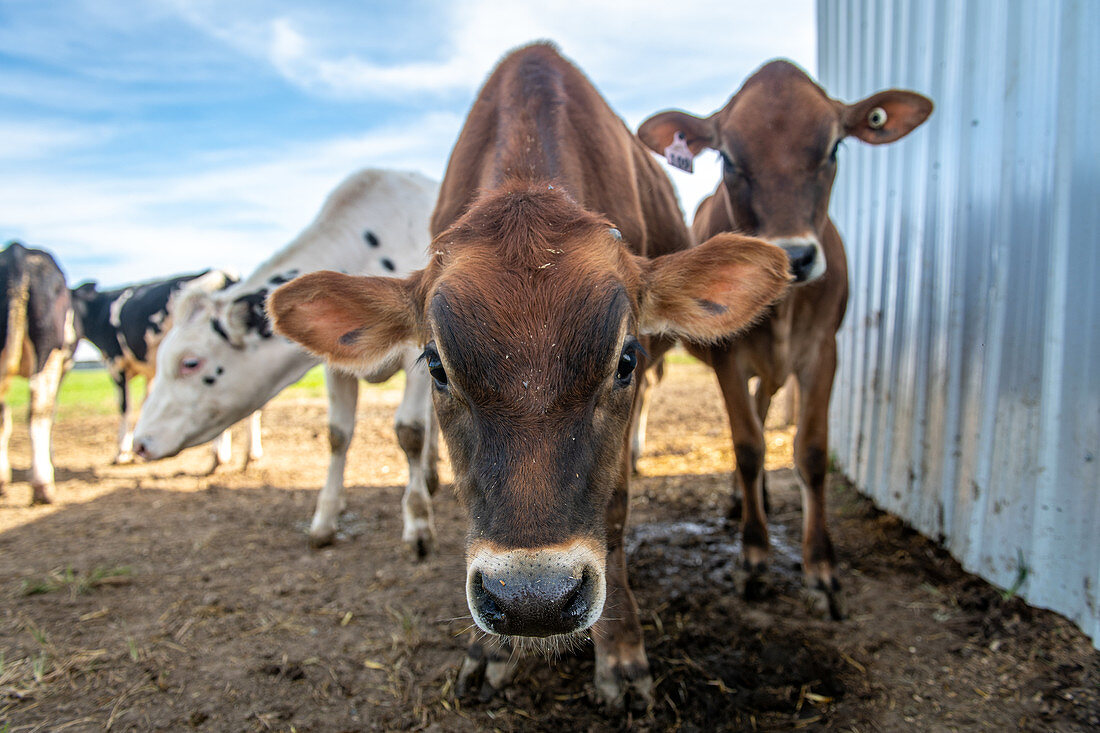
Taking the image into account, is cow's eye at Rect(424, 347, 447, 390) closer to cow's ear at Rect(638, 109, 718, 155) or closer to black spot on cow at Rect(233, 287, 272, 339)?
cow's ear at Rect(638, 109, 718, 155)

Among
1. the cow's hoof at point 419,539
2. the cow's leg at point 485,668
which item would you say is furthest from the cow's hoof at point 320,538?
A: the cow's leg at point 485,668

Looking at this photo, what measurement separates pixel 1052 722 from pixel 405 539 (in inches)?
130

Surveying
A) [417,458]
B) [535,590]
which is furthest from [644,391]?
[535,590]

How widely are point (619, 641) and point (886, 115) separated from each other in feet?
10.2

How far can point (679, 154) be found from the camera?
3969 mm

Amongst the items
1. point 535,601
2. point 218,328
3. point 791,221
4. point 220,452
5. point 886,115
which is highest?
point 886,115

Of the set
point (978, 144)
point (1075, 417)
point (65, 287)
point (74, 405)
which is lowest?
point (74, 405)

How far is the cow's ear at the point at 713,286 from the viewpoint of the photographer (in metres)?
2.33

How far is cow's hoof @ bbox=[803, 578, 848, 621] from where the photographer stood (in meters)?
3.19

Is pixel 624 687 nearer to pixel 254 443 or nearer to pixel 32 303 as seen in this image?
pixel 254 443

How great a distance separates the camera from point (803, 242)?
3.12 meters

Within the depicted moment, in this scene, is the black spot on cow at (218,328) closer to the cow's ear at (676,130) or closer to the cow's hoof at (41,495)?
the cow's hoof at (41,495)

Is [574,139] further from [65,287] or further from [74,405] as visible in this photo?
[74,405]

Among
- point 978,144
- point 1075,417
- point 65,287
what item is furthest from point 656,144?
point 65,287
